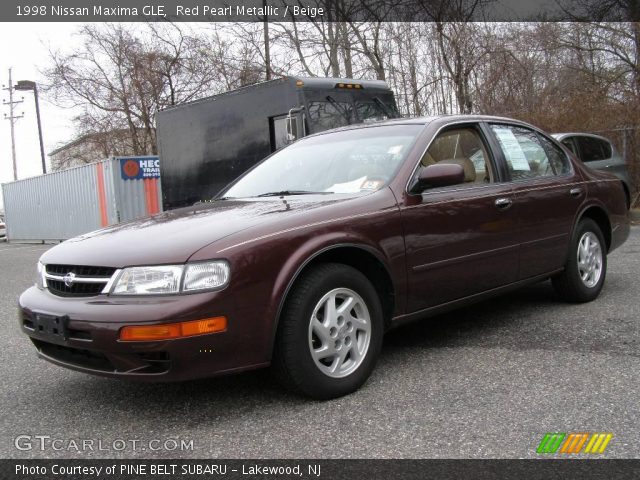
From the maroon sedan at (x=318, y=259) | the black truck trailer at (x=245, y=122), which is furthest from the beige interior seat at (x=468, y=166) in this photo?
the black truck trailer at (x=245, y=122)

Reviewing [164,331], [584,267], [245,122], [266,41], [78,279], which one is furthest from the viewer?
[266,41]

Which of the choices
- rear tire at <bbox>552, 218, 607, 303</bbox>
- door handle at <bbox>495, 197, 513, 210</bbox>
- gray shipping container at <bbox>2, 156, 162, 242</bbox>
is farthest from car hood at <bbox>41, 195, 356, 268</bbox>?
gray shipping container at <bbox>2, 156, 162, 242</bbox>

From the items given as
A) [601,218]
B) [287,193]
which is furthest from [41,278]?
[601,218]

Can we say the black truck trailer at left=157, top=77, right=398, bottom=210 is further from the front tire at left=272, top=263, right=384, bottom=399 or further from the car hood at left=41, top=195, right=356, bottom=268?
the front tire at left=272, top=263, right=384, bottom=399

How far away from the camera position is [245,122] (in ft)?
30.2

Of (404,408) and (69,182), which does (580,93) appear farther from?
(69,182)

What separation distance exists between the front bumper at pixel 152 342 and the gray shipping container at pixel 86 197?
1181cm

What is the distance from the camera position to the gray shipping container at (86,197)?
16516mm

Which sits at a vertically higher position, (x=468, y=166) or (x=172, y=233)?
(x=468, y=166)

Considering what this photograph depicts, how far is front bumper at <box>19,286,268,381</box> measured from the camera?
274 cm

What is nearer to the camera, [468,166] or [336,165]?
[336,165]

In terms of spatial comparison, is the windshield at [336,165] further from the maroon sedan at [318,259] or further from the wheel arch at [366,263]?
the wheel arch at [366,263]

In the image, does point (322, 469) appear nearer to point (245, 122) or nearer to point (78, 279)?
point (78, 279)

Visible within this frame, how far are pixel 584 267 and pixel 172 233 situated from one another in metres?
3.56
